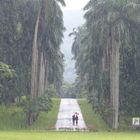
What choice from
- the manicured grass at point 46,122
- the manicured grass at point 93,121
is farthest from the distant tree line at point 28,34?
the manicured grass at point 93,121

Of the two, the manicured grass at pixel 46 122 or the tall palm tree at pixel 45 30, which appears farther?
the tall palm tree at pixel 45 30

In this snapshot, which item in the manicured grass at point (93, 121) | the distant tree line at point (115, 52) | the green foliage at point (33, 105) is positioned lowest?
the manicured grass at point (93, 121)

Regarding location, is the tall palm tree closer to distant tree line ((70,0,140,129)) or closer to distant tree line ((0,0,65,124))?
distant tree line ((0,0,65,124))

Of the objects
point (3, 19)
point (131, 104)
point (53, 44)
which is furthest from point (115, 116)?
point (3, 19)

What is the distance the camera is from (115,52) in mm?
49250

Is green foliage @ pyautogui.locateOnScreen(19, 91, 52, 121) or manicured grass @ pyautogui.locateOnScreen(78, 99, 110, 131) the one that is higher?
green foliage @ pyautogui.locateOnScreen(19, 91, 52, 121)

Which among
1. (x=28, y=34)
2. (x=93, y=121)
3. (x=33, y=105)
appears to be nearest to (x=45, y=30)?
(x=28, y=34)

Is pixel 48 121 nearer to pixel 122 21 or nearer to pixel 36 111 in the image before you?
→ pixel 36 111

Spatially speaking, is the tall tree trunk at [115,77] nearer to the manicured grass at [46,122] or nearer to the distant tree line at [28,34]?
the manicured grass at [46,122]

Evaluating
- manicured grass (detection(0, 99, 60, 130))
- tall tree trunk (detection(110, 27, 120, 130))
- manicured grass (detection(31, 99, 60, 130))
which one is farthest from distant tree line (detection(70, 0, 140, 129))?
manicured grass (detection(0, 99, 60, 130))

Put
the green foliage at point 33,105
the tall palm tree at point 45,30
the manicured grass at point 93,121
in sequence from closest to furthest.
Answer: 1. the green foliage at point 33,105
2. the manicured grass at point 93,121
3. the tall palm tree at point 45,30

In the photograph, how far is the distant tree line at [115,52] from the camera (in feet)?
155

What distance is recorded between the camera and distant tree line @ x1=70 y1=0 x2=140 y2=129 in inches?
1860

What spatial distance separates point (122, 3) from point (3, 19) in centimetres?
1257
